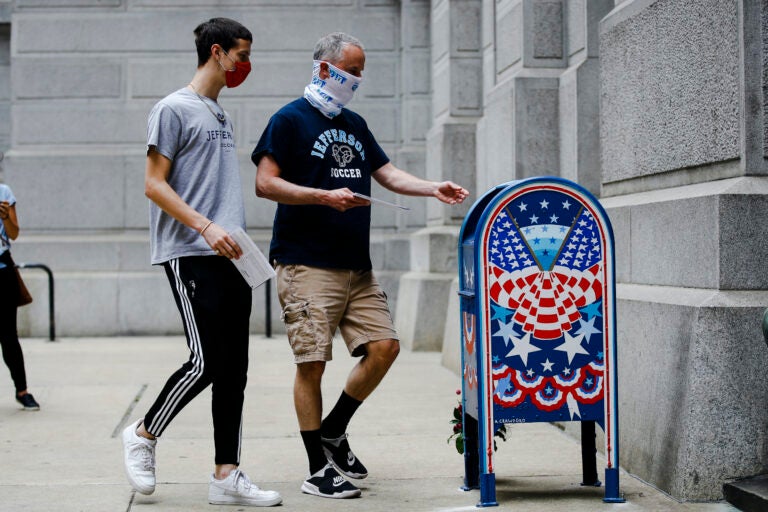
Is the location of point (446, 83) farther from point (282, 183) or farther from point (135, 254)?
point (282, 183)

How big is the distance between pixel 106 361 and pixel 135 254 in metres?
2.83

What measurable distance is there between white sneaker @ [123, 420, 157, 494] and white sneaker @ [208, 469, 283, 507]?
265mm

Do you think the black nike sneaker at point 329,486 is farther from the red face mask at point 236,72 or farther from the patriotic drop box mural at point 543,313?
the red face mask at point 236,72

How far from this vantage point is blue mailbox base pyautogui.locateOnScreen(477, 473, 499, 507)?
180 inches

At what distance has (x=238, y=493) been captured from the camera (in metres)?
4.68

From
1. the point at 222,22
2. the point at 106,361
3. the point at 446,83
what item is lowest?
the point at 106,361

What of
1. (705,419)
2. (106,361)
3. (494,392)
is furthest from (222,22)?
(106,361)

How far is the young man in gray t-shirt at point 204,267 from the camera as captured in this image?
15.3 ft

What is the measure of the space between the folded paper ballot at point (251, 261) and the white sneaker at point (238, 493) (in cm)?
83

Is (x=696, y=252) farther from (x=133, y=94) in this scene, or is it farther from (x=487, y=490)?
(x=133, y=94)

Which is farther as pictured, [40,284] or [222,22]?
[40,284]

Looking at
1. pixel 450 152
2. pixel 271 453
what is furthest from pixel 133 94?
pixel 271 453

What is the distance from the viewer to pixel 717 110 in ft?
15.8

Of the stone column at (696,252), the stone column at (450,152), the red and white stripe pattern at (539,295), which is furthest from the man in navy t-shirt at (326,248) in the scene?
the stone column at (450,152)
